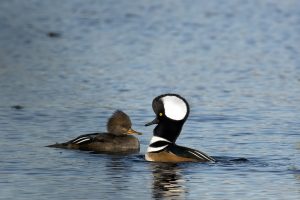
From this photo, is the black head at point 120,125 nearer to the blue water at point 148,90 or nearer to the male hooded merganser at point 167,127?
the blue water at point 148,90

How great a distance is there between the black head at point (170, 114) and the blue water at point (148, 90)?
19.4 inches

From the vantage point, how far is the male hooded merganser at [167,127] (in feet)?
48.6

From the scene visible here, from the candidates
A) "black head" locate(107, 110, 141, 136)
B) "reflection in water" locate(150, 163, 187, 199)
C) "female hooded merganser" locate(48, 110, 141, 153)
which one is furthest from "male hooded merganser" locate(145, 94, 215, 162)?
"black head" locate(107, 110, 141, 136)

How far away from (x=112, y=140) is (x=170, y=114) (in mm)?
1208

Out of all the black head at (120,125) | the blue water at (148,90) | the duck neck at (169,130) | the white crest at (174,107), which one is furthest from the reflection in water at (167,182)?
the black head at (120,125)

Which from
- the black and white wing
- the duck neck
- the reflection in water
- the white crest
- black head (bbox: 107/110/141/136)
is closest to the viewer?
the reflection in water

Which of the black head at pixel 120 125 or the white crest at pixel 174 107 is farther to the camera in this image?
the black head at pixel 120 125

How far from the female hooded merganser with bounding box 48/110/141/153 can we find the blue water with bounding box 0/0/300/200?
0.20 m

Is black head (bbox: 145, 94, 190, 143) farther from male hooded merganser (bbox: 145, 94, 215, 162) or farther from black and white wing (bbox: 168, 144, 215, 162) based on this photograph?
black and white wing (bbox: 168, 144, 215, 162)

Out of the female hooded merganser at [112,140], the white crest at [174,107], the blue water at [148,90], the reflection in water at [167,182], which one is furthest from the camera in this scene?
the female hooded merganser at [112,140]

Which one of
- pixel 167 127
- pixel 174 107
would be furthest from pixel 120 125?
pixel 174 107

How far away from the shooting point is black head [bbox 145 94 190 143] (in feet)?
49.2

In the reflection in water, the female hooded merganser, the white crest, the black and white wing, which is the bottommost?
the reflection in water

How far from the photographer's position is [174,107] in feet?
49.4
